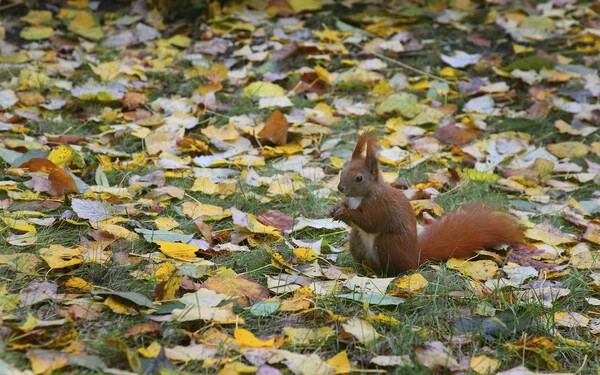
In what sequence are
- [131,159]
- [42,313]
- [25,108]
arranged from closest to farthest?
[42,313]
[131,159]
[25,108]

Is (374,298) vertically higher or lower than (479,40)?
higher

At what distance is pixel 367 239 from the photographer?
2.71m

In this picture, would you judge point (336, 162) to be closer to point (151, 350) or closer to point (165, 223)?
point (165, 223)

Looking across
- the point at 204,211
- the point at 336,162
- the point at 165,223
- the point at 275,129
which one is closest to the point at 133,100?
the point at 275,129

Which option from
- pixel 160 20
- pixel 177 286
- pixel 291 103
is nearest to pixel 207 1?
pixel 160 20

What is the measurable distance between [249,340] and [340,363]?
0.25 meters

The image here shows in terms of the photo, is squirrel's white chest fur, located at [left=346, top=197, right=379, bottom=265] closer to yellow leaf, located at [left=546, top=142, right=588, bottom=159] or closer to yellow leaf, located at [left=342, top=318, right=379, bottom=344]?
yellow leaf, located at [left=342, top=318, right=379, bottom=344]

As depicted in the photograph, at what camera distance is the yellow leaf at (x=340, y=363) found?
2023mm

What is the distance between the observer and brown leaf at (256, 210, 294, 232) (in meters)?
3.04

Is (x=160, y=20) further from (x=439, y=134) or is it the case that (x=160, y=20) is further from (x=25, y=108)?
(x=439, y=134)

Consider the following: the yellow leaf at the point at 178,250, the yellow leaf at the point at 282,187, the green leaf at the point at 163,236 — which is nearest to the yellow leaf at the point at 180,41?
the yellow leaf at the point at 282,187

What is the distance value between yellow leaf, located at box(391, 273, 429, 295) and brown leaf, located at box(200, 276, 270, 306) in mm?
435

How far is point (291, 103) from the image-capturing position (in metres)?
4.30

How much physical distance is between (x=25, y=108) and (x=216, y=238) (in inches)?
67.6
